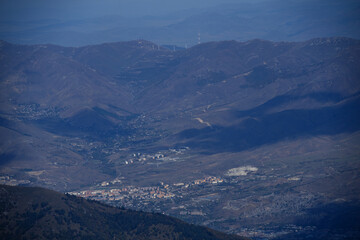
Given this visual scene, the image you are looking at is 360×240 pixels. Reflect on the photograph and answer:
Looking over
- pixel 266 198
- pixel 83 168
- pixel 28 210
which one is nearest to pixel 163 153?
pixel 83 168

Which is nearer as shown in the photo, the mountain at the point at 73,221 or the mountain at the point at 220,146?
the mountain at the point at 73,221

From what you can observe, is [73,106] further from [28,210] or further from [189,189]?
[28,210]

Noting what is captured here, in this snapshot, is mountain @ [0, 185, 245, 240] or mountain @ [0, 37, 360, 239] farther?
mountain @ [0, 37, 360, 239]

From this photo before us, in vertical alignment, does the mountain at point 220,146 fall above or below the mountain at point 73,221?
below

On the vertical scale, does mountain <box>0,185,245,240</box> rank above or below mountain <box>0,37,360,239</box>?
above
